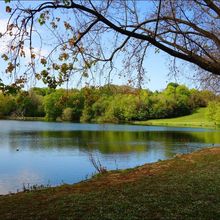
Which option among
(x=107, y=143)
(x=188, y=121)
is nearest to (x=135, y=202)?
(x=107, y=143)

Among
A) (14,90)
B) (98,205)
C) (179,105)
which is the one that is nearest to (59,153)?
(98,205)

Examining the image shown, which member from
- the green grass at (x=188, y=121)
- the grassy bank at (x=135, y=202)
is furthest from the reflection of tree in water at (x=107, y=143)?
the green grass at (x=188, y=121)

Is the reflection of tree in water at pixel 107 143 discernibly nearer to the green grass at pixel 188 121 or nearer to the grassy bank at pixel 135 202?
the grassy bank at pixel 135 202

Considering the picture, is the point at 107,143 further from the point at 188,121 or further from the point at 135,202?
the point at 188,121

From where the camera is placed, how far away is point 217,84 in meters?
19.0

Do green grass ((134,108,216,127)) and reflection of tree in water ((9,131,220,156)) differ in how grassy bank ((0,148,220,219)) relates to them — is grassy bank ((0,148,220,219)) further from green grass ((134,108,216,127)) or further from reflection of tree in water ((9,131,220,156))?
green grass ((134,108,216,127))

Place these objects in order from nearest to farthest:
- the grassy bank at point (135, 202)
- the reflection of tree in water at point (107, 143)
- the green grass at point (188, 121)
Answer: the grassy bank at point (135, 202), the reflection of tree in water at point (107, 143), the green grass at point (188, 121)

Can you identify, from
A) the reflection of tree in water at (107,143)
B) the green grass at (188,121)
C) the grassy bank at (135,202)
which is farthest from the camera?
the green grass at (188,121)

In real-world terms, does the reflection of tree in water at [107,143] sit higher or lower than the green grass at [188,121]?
lower

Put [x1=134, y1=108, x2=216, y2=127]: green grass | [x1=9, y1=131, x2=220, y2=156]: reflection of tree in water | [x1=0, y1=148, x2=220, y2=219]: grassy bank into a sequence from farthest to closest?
[x1=134, y1=108, x2=216, y2=127]: green grass, [x1=9, y1=131, x2=220, y2=156]: reflection of tree in water, [x1=0, y1=148, x2=220, y2=219]: grassy bank

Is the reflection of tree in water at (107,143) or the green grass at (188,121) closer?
the reflection of tree in water at (107,143)

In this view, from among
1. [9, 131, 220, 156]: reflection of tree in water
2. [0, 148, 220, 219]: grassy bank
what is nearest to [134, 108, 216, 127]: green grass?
[9, 131, 220, 156]: reflection of tree in water

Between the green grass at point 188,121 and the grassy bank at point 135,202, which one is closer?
the grassy bank at point 135,202

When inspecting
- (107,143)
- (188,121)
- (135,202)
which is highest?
(188,121)
